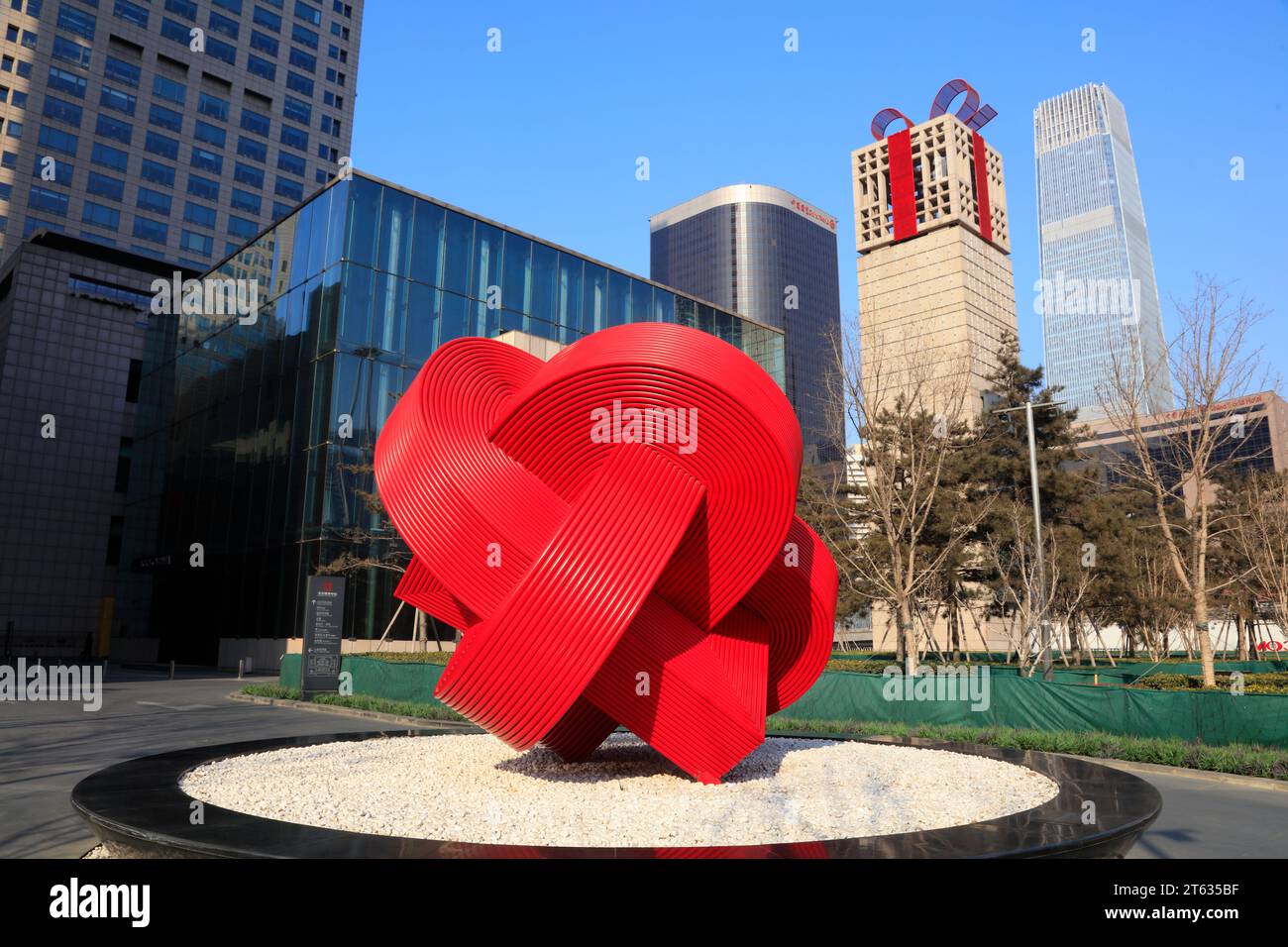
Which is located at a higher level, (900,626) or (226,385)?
(226,385)

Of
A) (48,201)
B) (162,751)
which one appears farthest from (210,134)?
(162,751)

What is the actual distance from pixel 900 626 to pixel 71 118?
240 ft

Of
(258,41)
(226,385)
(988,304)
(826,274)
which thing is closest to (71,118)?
(258,41)

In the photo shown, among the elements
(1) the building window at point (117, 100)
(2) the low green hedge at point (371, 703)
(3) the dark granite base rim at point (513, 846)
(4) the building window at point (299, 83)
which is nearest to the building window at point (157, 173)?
(1) the building window at point (117, 100)

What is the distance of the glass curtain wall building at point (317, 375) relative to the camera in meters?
38.4

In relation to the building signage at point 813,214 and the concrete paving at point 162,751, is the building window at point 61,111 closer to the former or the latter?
the concrete paving at point 162,751

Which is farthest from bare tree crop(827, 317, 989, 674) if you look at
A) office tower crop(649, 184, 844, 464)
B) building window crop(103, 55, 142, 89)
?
office tower crop(649, 184, 844, 464)

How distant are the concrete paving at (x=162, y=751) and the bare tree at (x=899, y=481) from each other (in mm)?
12909

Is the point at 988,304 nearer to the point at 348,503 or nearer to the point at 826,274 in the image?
the point at 348,503

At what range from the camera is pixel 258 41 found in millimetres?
79562

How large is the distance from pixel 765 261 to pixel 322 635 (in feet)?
525

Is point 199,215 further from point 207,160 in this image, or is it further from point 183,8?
point 183,8
